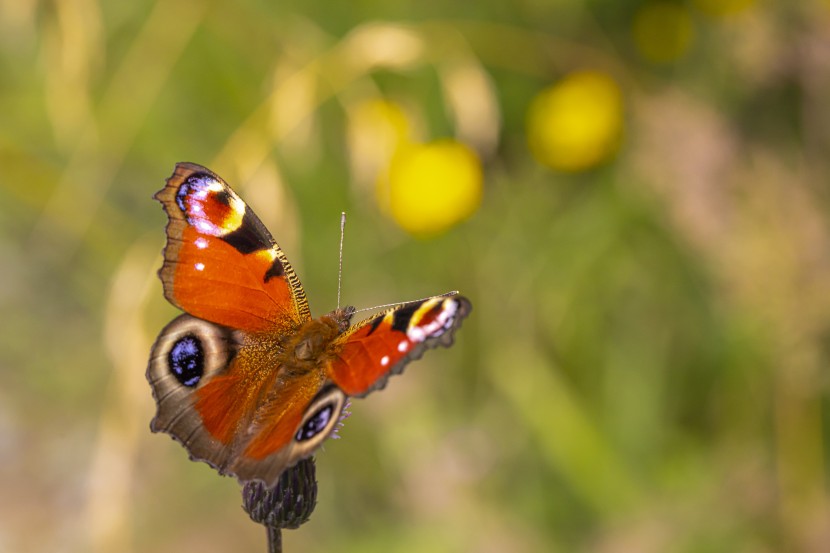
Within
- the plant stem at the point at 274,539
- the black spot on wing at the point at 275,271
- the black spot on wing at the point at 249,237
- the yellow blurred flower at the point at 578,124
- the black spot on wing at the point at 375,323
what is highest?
the yellow blurred flower at the point at 578,124

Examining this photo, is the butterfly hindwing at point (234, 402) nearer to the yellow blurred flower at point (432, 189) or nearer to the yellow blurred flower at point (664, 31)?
the yellow blurred flower at point (432, 189)

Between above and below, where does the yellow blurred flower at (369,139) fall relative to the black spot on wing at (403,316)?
above

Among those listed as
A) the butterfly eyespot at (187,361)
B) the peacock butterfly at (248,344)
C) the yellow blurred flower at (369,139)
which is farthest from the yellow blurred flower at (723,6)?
the butterfly eyespot at (187,361)

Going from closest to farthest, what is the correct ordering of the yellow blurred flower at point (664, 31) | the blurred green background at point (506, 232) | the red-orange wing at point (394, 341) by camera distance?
1. the red-orange wing at point (394, 341)
2. the blurred green background at point (506, 232)
3. the yellow blurred flower at point (664, 31)

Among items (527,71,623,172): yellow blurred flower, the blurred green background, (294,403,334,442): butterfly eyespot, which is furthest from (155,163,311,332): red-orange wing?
(527,71,623,172): yellow blurred flower

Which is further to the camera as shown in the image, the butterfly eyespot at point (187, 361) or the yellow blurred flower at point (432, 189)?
the yellow blurred flower at point (432, 189)

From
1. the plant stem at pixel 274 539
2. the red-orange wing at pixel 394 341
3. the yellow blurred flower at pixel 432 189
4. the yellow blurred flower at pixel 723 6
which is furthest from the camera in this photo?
the yellow blurred flower at pixel 723 6

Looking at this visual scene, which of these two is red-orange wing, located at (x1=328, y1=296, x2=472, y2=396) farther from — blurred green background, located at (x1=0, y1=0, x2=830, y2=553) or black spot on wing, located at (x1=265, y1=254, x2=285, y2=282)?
blurred green background, located at (x1=0, y1=0, x2=830, y2=553)
